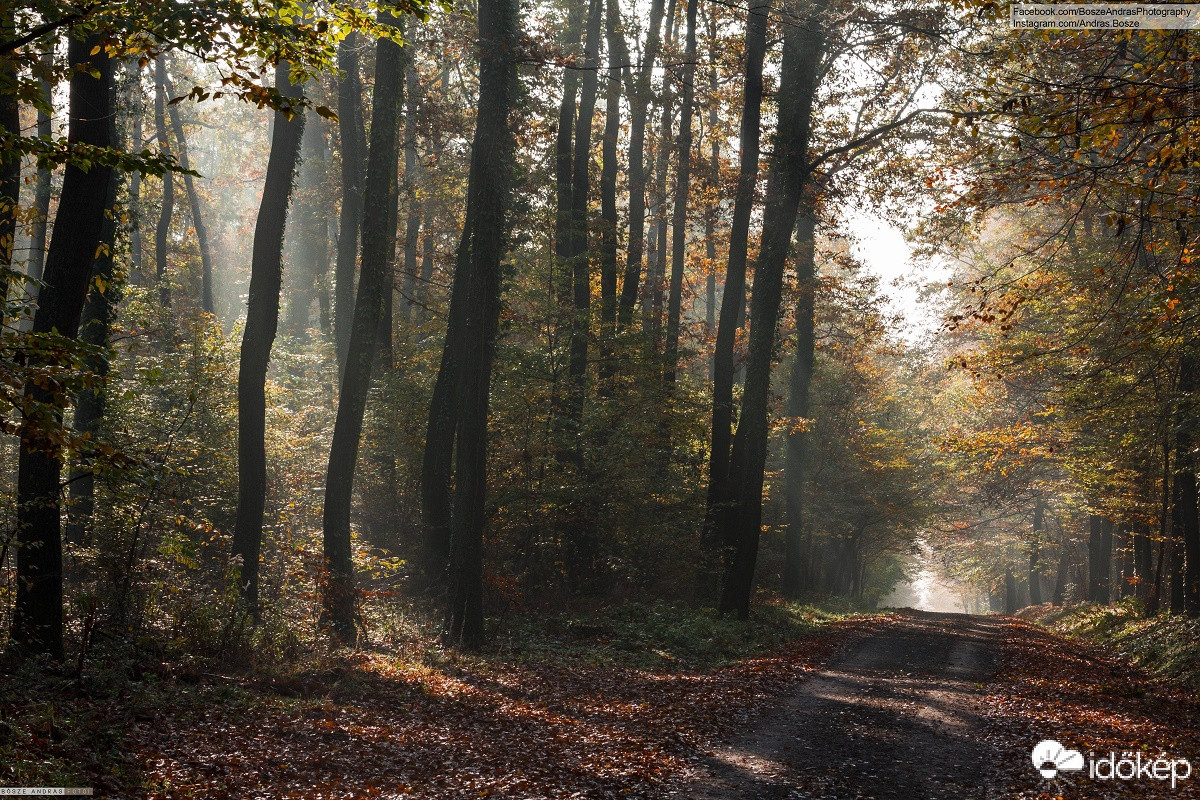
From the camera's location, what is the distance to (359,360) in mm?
13672

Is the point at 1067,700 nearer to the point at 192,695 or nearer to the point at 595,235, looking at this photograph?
the point at 192,695

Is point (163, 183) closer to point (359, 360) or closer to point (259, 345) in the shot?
point (259, 345)

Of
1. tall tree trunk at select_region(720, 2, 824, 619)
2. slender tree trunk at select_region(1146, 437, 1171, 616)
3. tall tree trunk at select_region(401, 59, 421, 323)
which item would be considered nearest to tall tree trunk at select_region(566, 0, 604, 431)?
tall tree trunk at select_region(720, 2, 824, 619)

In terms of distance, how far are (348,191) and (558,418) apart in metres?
9.44

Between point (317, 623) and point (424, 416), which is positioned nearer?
point (317, 623)

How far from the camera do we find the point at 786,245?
17703mm

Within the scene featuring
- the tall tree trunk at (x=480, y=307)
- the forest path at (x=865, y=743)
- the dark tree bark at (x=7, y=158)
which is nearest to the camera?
the dark tree bark at (x=7, y=158)

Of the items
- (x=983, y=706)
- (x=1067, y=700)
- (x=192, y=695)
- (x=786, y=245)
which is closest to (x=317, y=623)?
(x=192, y=695)

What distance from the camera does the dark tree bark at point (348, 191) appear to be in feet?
69.4

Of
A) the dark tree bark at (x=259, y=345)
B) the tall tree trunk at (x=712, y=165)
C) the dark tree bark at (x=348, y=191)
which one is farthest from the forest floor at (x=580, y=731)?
the tall tree trunk at (x=712, y=165)

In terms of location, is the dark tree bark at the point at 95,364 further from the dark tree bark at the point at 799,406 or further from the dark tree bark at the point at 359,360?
the dark tree bark at the point at 799,406

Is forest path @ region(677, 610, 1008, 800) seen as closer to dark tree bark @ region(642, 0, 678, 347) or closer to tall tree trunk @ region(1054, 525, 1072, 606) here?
dark tree bark @ region(642, 0, 678, 347)

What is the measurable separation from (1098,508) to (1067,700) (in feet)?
47.1

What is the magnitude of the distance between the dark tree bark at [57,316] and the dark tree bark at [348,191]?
1178 cm
